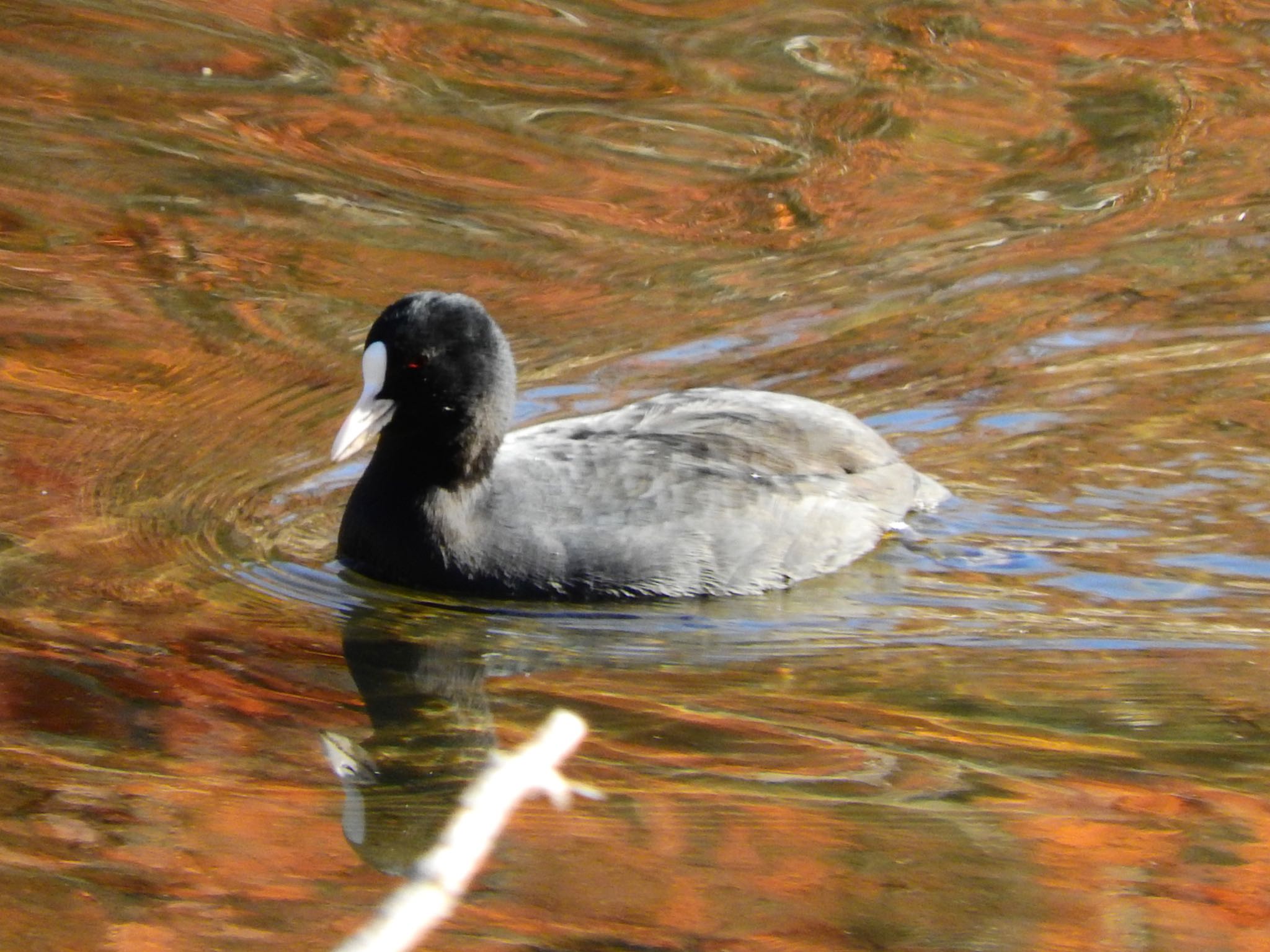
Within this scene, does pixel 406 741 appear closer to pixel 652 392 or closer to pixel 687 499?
pixel 687 499

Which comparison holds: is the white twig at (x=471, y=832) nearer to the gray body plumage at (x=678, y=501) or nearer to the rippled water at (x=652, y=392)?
the rippled water at (x=652, y=392)

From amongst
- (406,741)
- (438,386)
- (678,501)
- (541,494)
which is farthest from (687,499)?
(406,741)

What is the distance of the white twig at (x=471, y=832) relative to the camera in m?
3.19

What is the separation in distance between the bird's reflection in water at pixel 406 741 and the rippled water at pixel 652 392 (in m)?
0.02

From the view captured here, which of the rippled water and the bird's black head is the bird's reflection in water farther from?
the bird's black head

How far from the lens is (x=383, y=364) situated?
5.10m

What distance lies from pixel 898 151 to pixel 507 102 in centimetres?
186

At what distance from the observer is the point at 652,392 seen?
6570 mm

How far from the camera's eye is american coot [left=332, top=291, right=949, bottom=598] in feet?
16.9

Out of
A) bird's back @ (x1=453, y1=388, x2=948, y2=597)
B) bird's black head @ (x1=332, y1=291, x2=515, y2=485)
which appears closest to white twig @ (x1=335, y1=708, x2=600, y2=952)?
bird's back @ (x1=453, y1=388, x2=948, y2=597)

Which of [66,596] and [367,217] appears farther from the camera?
[367,217]

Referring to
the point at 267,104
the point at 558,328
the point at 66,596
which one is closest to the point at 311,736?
the point at 66,596

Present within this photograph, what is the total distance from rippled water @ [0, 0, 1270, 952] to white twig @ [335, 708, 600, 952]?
5 centimetres

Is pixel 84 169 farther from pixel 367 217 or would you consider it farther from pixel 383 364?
pixel 383 364
